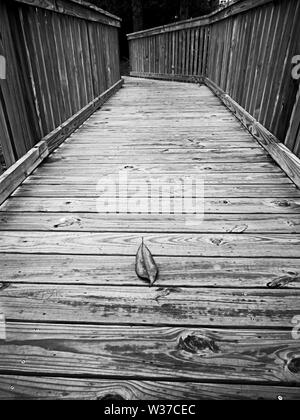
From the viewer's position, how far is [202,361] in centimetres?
99

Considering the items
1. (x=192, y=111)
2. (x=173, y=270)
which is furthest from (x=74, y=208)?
(x=192, y=111)

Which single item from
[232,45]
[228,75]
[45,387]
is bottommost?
[45,387]

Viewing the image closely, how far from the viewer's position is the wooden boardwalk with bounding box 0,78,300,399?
3.12ft


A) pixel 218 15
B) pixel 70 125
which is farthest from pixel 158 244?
pixel 218 15

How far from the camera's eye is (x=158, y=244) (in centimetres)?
155

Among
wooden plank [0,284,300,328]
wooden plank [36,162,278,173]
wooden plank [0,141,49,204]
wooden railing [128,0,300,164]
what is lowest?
wooden plank [0,284,300,328]

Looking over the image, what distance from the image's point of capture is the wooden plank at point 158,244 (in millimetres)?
1487

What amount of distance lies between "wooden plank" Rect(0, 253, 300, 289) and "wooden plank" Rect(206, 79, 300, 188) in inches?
36.6

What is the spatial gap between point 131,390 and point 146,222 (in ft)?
3.20

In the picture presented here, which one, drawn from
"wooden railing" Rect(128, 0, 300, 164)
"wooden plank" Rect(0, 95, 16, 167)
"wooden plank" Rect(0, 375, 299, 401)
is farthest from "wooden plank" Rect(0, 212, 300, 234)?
"wooden plank" Rect(0, 375, 299, 401)

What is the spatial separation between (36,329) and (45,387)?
0.23 meters

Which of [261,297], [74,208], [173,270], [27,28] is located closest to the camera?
[261,297]

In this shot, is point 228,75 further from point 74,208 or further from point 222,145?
point 74,208

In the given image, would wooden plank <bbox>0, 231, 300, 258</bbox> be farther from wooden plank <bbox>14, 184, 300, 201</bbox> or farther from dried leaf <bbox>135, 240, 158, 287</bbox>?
wooden plank <bbox>14, 184, 300, 201</bbox>
